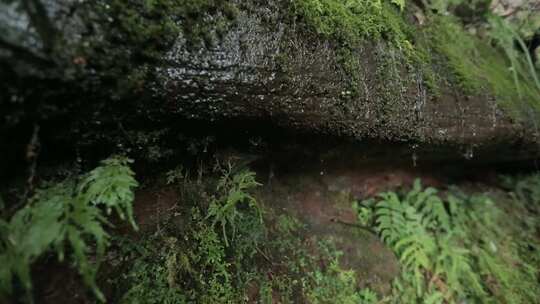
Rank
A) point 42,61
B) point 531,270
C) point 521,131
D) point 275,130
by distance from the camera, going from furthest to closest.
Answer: point 531,270 → point 521,131 → point 275,130 → point 42,61

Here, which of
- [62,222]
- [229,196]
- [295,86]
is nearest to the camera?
[62,222]

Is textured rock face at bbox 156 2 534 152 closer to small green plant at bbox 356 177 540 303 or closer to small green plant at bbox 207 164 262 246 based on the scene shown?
small green plant at bbox 207 164 262 246

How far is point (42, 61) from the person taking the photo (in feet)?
Result: 4.92

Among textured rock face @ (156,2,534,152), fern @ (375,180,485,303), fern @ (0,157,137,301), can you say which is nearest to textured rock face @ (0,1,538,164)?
textured rock face @ (156,2,534,152)

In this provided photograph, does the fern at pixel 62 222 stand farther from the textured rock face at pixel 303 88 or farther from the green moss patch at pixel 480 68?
the green moss patch at pixel 480 68

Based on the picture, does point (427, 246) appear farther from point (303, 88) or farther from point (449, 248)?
point (303, 88)

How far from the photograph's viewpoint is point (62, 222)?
5.71ft

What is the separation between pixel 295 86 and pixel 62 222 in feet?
4.50

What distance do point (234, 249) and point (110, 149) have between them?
1140 mm

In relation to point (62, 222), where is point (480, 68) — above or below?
above

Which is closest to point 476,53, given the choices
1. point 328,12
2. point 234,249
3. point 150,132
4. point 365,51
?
point 365,51

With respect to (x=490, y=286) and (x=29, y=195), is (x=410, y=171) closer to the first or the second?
(x=490, y=286)

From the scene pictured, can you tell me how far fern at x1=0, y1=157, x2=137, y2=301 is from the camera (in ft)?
5.47

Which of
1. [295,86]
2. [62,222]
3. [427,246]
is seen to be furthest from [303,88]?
[427,246]
